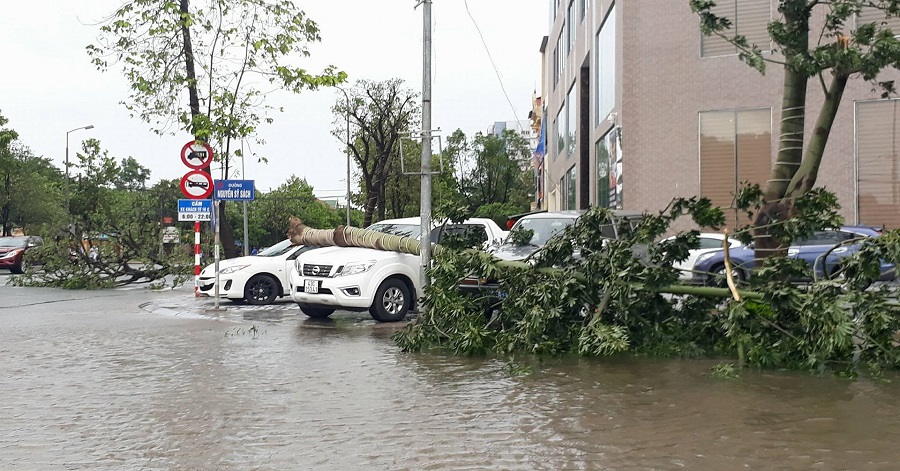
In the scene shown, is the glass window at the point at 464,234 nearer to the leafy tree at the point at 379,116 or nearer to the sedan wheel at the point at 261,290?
the sedan wheel at the point at 261,290

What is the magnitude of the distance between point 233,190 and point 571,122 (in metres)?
23.3

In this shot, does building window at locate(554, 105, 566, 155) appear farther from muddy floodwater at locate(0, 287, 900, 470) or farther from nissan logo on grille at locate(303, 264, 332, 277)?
muddy floodwater at locate(0, 287, 900, 470)

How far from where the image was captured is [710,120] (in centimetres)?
2516

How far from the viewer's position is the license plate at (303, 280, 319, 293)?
14.2 metres

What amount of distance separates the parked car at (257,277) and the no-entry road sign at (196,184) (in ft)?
5.06

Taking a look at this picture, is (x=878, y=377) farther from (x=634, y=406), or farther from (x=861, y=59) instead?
(x=861, y=59)

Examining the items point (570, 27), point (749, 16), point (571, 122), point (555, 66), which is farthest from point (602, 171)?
point (555, 66)

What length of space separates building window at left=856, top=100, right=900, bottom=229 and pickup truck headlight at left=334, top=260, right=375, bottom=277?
49.6ft

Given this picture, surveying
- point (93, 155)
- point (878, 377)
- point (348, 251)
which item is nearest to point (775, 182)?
point (878, 377)

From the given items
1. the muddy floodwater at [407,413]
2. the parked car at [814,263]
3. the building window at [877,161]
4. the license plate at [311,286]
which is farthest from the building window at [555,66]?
the muddy floodwater at [407,413]

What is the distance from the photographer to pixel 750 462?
5.38 m

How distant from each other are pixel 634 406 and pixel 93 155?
47685mm

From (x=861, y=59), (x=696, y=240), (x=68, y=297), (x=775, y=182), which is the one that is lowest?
(x=68, y=297)

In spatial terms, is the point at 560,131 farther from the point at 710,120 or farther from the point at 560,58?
the point at 710,120
